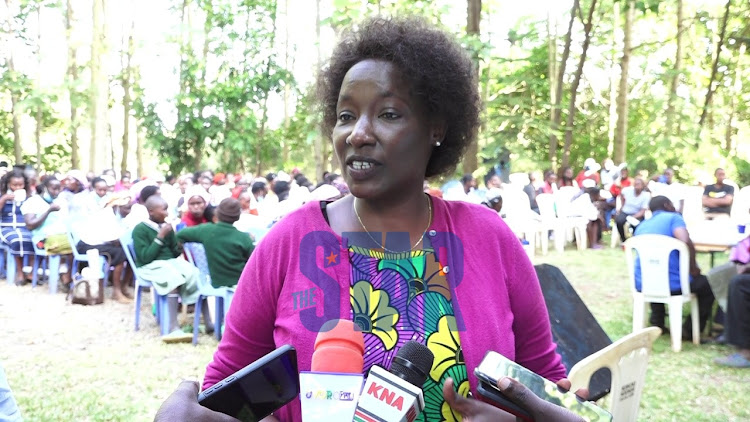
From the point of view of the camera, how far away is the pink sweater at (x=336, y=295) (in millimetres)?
1498

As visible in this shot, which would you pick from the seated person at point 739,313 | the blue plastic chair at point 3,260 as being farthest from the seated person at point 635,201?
the blue plastic chair at point 3,260

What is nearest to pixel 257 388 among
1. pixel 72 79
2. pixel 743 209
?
pixel 743 209

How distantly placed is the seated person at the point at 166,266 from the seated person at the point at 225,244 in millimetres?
400

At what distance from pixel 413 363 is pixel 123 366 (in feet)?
17.7

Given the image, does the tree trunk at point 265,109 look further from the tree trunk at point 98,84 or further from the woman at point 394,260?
the woman at point 394,260

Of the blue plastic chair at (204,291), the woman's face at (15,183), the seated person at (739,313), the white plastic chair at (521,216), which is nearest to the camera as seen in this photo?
the seated person at (739,313)

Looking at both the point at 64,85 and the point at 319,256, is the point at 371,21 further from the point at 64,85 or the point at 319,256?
the point at 64,85

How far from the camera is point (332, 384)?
1.23m

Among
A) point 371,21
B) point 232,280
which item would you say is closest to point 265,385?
point 371,21

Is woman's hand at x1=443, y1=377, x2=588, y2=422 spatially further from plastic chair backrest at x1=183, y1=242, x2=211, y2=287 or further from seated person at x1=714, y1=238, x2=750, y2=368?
plastic chair backrest at x1=183, y1=242, x2=211, y2=287

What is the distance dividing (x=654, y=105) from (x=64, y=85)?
1603cm

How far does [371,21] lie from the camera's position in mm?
1809

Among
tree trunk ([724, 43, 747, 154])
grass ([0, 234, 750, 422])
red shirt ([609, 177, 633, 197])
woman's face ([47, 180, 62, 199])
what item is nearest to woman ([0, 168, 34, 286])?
grass ([0, 234, 750, 422])

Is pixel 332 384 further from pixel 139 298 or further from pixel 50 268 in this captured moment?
pixel 50 268
